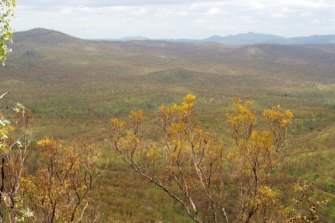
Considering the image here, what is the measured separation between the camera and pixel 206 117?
3054 inches

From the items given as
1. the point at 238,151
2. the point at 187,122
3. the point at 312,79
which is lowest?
the point at 312,79

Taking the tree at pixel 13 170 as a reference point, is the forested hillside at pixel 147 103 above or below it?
below

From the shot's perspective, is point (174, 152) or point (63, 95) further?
point (63, 95)

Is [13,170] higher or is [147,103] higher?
[13,170]

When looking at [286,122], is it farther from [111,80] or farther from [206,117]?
[111,80]

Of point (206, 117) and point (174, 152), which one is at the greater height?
point (174, 152)

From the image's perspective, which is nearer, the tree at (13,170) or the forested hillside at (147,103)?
the tree at (13,170)

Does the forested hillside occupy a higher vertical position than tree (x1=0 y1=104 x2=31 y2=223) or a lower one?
lower

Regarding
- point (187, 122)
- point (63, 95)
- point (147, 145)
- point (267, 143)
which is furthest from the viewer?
point (63, 95)

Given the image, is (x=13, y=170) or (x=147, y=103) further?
(x=147, y=103)

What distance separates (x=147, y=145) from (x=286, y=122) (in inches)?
1851

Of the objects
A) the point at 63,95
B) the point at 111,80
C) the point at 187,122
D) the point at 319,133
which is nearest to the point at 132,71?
the point at 111,80

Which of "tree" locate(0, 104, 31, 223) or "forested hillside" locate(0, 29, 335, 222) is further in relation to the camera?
"forested hillside" locate(0, 29, 335, 222)

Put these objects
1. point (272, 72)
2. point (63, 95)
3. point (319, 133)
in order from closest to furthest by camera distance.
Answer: point (319, 133) < point (63, 95) < point (272, 72)
